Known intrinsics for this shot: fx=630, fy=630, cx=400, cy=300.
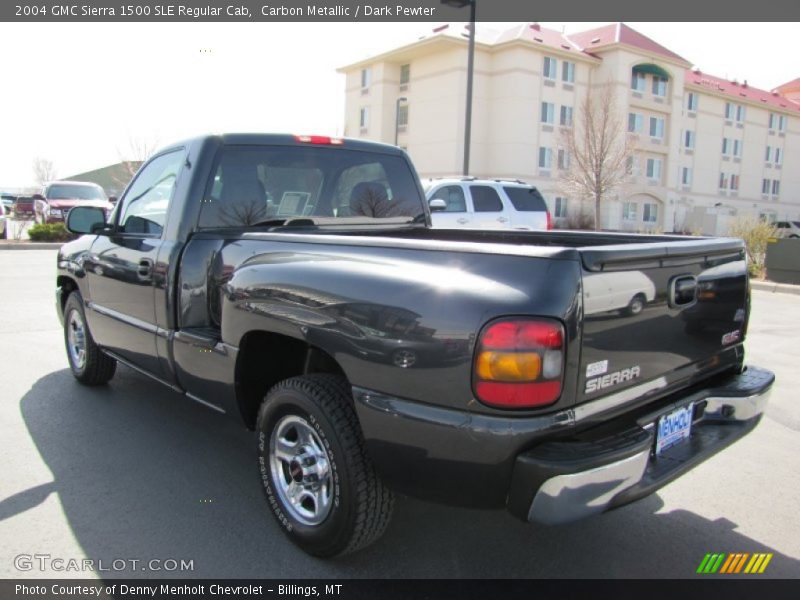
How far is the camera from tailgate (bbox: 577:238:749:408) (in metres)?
2.26

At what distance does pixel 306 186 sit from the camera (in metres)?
4.04

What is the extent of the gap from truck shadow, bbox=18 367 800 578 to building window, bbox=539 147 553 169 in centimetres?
4103

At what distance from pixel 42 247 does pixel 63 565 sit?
1746 centimetres

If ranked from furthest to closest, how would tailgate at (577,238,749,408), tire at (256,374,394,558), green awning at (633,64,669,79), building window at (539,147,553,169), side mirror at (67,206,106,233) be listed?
green awning at (633,64,669,79) < building window at (539,147,553,169) < side mirror at (67,206,106,233) < tire at (256,374,394,558) < tailgate at (577,238,749,408)

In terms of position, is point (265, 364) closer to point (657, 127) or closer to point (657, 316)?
point (657, 316)

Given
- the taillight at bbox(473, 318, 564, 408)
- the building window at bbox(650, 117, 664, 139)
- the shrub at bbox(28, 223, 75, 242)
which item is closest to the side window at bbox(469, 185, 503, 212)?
the taillight at bbox(473, 318, 564, 408)

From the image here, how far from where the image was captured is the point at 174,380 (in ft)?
12.3

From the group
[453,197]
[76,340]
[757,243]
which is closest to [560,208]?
[757,243]

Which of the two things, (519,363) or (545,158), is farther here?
(545,158)

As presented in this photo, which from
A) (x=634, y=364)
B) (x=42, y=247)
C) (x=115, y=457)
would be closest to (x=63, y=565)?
(x=115, y=457)

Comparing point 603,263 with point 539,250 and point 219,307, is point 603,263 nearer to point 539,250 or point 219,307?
point 539,250

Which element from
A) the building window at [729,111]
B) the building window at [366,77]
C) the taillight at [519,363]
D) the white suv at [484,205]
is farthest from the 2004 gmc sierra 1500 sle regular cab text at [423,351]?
the building window at [729,111]

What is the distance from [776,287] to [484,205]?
6.44 meters

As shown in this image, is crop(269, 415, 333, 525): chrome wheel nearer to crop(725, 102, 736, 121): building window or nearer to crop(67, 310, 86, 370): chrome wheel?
crop(67, 310, 86, 370): chrome wheel
